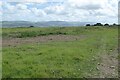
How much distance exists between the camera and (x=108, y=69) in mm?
16141

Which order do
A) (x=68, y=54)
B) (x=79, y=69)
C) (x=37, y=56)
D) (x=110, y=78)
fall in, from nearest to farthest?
(x=110, y=78) < (x=79, y=69) < (x=37, y=56) < (x=68, y=54)

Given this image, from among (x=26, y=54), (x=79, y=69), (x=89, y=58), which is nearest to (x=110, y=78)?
(x=79, y=69)

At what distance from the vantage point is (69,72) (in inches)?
565

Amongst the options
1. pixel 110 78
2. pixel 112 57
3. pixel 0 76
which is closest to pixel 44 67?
pixel 0 76

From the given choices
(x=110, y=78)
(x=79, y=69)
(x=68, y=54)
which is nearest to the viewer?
(x=110, y=78)

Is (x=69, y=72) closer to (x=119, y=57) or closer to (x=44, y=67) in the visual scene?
(x=44, y=67)

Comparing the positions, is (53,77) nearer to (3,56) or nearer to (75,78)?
(75,78)

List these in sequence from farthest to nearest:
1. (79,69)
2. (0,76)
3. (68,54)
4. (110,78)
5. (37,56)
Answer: (68,54)
(37,56)
(79,69)
(110,78)
(0,76)

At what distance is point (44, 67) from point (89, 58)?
470 centimetres

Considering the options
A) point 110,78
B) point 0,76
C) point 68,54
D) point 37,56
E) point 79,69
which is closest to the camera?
point 0,76

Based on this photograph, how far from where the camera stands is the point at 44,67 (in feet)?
49.3

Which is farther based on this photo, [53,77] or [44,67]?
[44,67]

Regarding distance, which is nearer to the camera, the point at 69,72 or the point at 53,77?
the point at 53,77

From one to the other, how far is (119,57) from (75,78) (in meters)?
7.82
